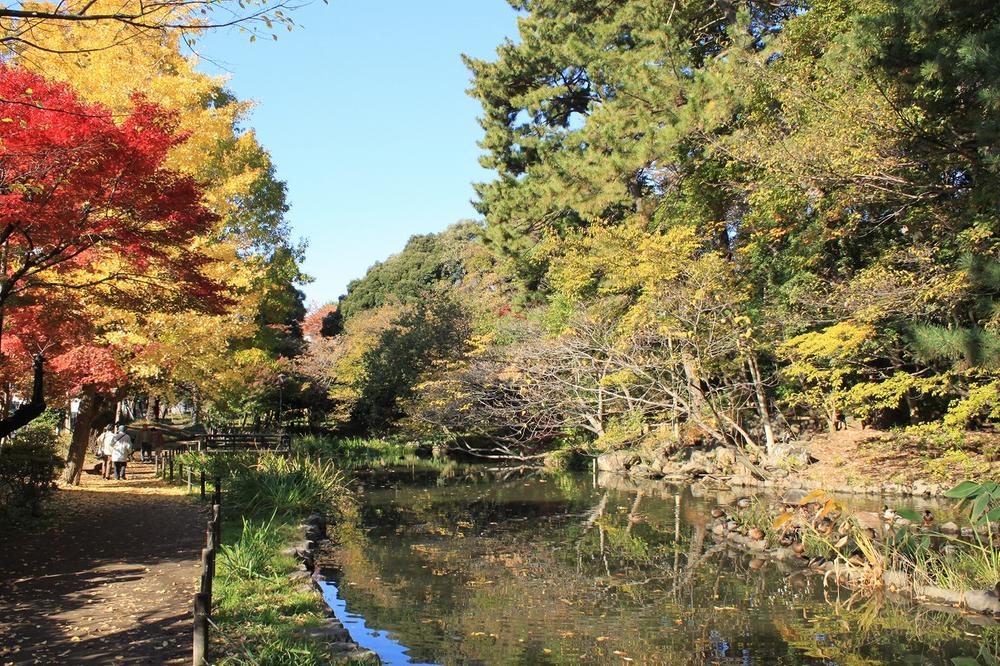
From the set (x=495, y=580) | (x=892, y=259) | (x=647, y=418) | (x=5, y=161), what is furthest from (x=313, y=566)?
(x=647, y=418)

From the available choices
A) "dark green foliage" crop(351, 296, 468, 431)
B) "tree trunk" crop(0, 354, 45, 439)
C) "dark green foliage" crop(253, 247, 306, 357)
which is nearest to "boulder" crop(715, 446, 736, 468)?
"dark green foliage" crop(351, 296, 468, 431)

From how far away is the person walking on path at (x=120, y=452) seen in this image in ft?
46.5

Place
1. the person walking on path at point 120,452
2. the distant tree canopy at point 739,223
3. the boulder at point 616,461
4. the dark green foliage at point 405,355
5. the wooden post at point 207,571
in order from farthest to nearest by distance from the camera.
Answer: the dark green foliage at point 405,355 < the boulder at point 616,461 < the person walking on path at point 120,452 < the distant tree canopy at point 739,223 < the wooden post at point 207,571

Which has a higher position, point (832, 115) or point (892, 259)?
point (832, 115)

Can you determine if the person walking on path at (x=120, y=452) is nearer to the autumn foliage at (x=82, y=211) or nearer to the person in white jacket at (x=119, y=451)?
the person in white jacket at (x=119, y=451)

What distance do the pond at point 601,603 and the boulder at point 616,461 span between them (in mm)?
7485

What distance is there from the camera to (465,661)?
572 centimetres

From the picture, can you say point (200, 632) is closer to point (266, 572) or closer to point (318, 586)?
point (266, 572)

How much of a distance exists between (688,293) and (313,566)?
10.2 m

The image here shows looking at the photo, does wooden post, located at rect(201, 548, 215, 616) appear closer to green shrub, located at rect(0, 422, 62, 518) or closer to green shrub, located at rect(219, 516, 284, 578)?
green shrub, located at rect(219, 516, 284, 578)

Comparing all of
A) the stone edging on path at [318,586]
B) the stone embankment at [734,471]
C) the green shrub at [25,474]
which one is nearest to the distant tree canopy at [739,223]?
the stone embankment at [734,471]

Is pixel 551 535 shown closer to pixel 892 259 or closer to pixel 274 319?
pixel 892 259

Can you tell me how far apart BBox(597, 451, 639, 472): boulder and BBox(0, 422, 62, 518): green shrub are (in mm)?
13716

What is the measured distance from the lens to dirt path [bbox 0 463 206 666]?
15.5 feet
